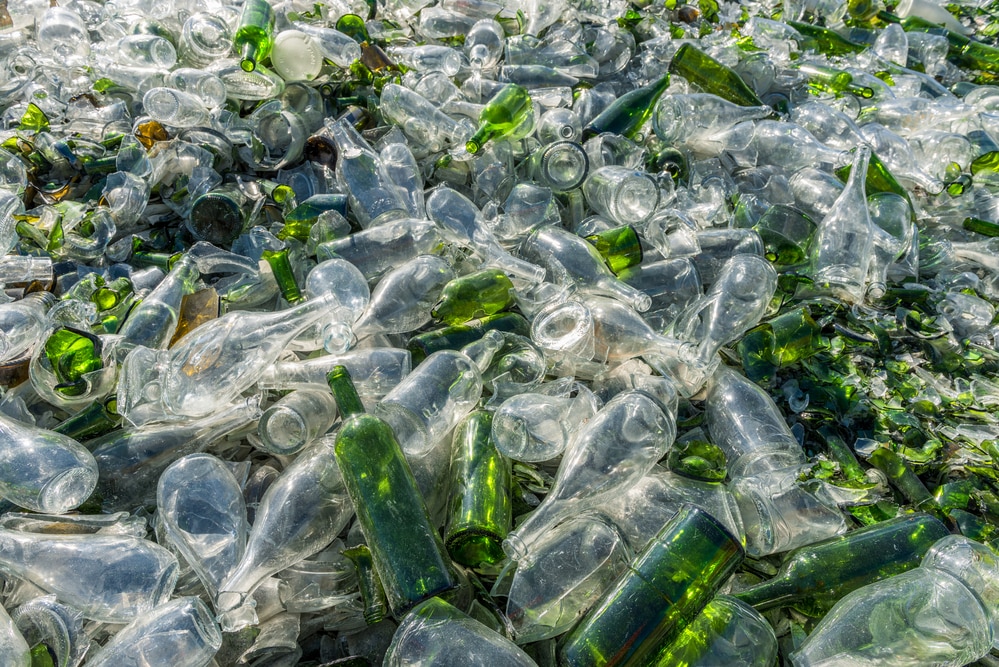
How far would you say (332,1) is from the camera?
2.32m

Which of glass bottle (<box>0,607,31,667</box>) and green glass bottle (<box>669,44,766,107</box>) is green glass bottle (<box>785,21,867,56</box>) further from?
glass bottle (<box>0,607,31,667</box>)

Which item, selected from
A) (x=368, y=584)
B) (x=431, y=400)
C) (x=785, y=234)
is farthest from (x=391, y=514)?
(x=785, y=234)

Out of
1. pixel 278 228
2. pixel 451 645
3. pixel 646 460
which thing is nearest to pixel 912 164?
pixel 646 460

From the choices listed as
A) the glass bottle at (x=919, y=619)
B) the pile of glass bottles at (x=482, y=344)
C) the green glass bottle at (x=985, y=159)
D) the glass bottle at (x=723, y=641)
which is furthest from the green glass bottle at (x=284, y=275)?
the green glass bottle at (x=985, y=159)

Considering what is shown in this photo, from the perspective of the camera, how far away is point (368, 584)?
99 centimetres

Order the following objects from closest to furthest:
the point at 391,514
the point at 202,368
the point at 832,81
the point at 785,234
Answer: the point at 391,514
the point at 202,368
the point at 785,234
the point at 832,81

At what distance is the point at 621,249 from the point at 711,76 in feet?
3.05

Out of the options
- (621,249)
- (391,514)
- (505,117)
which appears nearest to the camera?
→ (391,514)

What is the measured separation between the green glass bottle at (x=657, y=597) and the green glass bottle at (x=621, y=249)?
74 cm

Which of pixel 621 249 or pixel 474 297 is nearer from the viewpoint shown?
pixel 474 297

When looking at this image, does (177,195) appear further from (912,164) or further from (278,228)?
(912,164)

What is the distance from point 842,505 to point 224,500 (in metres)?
1.02

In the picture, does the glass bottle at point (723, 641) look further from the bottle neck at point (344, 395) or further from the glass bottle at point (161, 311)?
the glass bottle at point (161, 311)

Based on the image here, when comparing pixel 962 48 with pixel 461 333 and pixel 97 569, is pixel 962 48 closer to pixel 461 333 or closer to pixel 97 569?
pixel 461 333
